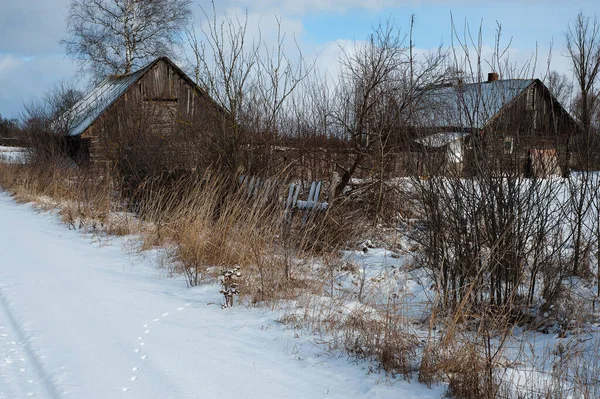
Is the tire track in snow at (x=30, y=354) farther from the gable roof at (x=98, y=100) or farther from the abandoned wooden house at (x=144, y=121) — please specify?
the gable roof at (x=98, y=100)

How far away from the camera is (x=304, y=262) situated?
5.60 metres

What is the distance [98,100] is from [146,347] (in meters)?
18.6

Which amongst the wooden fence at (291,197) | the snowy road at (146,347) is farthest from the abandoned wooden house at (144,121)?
the snowy road at (146,347)

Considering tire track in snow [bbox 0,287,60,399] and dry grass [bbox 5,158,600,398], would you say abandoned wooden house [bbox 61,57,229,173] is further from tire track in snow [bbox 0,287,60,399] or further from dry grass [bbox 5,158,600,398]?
tire track in snow [bbox 0,287,60,399]

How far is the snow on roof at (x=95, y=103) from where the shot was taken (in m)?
19.0

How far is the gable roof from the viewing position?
19.0 metres

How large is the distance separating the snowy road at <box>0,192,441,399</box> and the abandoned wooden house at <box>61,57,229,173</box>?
4.29 m

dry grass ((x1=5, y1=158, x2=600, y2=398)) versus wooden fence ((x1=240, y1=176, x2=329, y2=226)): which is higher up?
wooden fence ((x1=240, y1=176, x2=329, y2=226))

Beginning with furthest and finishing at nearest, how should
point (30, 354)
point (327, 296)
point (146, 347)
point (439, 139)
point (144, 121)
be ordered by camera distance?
1. point (144, 121)
2. point (439, 139)
3. point (327, 296)
4. point (146, 347)
5. point (30, 354)

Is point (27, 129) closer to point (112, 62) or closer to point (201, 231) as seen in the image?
point (112, 62)

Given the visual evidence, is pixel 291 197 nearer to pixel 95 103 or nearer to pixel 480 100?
pixel 480 100

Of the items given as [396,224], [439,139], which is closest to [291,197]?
[396,224]

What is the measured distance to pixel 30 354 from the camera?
348 centimetres

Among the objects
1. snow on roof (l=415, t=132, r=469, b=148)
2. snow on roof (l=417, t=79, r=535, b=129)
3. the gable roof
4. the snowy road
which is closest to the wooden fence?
the snowy road
